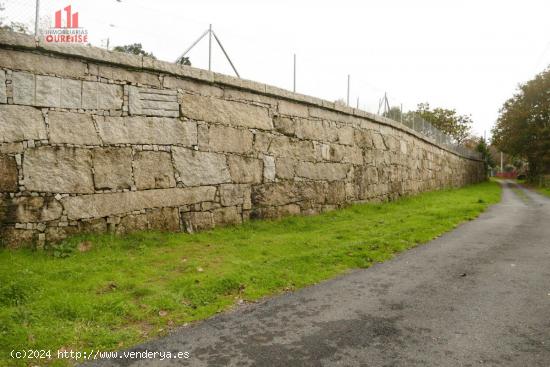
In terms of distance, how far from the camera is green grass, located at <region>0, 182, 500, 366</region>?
3.60 m

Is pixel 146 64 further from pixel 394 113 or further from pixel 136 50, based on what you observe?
pixel 394 113

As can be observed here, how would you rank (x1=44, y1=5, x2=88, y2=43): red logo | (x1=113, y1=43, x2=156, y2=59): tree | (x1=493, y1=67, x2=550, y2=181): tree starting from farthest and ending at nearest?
(x1=493, y1=67, x2=550, y2=181): tree, (x1=113, y1=43, x2=156, y2=59): tree, (x1=44, y1=5, x2=88, y2=43): red logo

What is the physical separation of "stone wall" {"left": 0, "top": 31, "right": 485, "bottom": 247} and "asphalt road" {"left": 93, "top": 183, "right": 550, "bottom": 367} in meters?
3.24

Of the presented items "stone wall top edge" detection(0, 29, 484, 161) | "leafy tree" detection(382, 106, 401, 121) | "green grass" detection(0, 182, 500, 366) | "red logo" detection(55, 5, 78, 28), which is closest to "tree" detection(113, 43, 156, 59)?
"stone wall top edge" detection(0, 29, 484, 161)

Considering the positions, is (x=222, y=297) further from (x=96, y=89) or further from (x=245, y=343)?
(x=96, y=89)

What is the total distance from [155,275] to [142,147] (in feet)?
8.16

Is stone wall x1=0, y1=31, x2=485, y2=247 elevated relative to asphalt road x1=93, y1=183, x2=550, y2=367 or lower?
elevated

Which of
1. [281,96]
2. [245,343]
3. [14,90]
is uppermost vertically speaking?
[281,96]

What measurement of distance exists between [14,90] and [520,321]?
22.4 feet

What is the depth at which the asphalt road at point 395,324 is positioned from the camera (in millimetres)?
3160

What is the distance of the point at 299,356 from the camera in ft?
10.5

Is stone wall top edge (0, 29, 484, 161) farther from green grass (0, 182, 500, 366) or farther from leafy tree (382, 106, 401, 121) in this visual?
leafy tree (382, 106, 401, 121)

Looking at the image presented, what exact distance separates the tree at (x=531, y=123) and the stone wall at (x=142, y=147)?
32.3 meters

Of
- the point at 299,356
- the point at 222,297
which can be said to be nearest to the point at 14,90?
the point at 222,297
